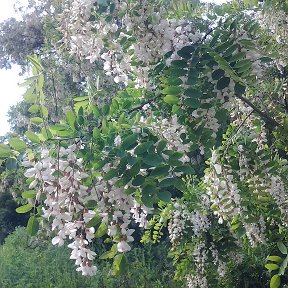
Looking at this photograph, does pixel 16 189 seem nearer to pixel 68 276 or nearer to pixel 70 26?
pixel 68 276

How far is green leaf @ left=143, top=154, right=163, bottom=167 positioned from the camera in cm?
163

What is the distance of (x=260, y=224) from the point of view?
2.99 meters

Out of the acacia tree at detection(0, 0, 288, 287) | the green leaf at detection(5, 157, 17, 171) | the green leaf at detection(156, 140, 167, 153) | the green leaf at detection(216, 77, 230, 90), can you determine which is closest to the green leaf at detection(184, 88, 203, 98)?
the acacia tree at detection(0, 0, 288, 287)

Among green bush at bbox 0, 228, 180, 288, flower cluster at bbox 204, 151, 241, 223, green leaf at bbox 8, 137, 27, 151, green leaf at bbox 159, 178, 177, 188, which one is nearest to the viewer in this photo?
green leaf at bbox 8, 137, 27, 151

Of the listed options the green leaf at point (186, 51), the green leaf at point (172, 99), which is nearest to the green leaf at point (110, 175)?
the green leaf at point (172, 99)

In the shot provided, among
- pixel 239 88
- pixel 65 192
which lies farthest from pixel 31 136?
pixel 239 88

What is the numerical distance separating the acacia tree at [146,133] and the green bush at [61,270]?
2.68 m

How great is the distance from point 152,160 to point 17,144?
417mm

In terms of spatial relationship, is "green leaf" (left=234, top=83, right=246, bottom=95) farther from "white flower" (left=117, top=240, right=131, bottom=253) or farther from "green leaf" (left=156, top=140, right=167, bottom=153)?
"white flower" (left=117, top=240, right=131, bottom=253)

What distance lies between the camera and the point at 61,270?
5.96 meters

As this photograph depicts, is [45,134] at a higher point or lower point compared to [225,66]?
lower

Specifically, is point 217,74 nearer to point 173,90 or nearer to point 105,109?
point 173,90

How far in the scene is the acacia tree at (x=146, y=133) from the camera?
1.64 meters

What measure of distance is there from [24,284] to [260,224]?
3072 millimetres
